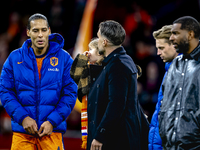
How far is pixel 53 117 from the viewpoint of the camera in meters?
3.76

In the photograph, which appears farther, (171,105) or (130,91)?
(130,91)

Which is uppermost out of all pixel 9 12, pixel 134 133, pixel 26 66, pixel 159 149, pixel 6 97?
pixel 9 12

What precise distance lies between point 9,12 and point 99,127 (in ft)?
25.4

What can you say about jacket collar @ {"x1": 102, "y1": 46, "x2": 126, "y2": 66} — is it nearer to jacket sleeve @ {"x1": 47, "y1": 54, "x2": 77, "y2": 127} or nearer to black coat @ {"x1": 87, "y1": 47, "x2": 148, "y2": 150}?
black coat @ {"x1": 87, "y1": 47, "x2": 148, "y2": 150}

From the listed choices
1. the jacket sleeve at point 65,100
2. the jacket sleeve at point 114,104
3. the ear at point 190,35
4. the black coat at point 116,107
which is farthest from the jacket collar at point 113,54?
the jacket sleeve at point 65,100

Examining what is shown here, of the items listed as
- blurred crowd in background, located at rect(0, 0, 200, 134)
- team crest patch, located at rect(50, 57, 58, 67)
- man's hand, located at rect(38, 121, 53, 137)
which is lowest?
man's hand, located at rect(38, 121, 53, 137)

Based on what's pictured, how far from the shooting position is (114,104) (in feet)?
9.89

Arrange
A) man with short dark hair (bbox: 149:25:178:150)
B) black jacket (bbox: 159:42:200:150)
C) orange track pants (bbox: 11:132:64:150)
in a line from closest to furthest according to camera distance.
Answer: black jacket (bbox: 159:42:200:150)
man with short dark hair (bbox: 149:25:178:150)
orange track pants (bbox: 11:132:64:150)

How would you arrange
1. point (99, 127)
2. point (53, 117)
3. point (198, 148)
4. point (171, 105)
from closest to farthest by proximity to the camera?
point (198, 148)
point (171, 105)
point (99, 127)
point (53, 117)

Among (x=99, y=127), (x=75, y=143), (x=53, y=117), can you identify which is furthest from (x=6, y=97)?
(x=75, y=143)

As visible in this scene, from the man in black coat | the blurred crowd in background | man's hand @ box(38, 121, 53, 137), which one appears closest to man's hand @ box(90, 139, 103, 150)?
the man in black coat

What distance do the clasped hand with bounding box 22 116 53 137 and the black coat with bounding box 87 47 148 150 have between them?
2.19ft

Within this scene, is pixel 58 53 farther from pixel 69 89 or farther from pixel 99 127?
pixel 99 127

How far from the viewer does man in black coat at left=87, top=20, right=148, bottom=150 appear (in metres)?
3.03
